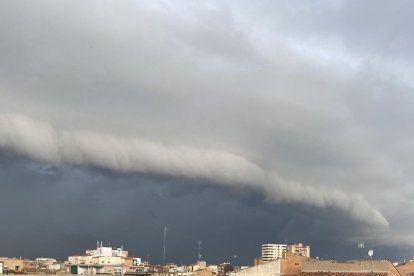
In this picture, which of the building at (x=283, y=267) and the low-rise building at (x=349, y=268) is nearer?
the low-rise building at (x=349, y=268)

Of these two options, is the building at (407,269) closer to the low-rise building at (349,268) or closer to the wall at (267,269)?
the low-rise building at (349,268)

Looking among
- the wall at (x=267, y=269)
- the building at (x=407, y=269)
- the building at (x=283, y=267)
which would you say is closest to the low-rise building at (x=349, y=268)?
the building at (x=283, y=267)

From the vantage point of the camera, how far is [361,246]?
5133 inches

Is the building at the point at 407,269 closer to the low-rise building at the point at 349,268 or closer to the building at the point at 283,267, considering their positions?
the low-rise building at the point at 349,268

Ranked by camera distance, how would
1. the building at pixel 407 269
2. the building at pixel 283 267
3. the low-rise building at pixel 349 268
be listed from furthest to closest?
the building at pixel 407 269 < the building at pixel 283 267 < the low-rise building at pixel 349 268

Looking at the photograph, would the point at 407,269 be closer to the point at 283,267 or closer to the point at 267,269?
the point at 283,267

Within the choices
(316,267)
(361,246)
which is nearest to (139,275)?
(316,267)

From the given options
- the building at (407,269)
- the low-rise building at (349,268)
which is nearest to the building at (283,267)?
the low-rise building at (349,268)

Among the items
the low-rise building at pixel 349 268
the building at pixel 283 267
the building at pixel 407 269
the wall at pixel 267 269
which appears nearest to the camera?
the low-rise building at pixel 349 268

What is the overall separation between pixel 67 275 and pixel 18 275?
11681 millimetres

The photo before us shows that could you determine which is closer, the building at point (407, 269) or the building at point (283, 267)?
the building at point (283, 267)

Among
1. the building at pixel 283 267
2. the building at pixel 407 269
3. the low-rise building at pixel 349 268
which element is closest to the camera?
the low-rise building at pixel 349 268

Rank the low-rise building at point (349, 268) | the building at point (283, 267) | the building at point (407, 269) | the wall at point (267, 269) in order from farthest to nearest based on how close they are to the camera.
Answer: the building at point (407, 269) → the wall at point (267, 269) → the building at point (283, 267) → the low-rise building at point (349, 268)

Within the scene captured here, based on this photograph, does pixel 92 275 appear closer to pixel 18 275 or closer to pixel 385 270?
pixel 18 275
